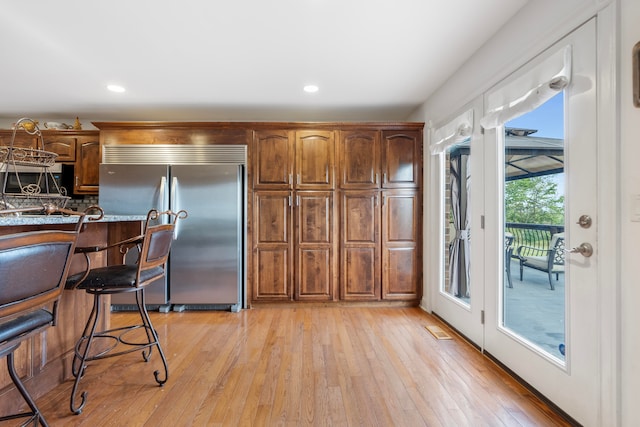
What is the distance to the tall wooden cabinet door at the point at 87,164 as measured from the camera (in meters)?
3.45

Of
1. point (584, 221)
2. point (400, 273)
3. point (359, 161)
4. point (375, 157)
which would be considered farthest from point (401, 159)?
point (584, 221)

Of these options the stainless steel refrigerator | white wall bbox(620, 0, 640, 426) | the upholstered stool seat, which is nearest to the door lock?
white wall bbox(620, 0, 640, 426)

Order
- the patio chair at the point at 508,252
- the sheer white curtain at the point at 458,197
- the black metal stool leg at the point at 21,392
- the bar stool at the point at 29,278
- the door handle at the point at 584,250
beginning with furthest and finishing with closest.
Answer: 1. the sheer white curtain at the point at 458,197
2. the patio chair at the point at 508,252
3. the door handle at the point at 584,250
4. the black metal stool leg at the point at 21,392
5. the bar stool at the point at 29,278

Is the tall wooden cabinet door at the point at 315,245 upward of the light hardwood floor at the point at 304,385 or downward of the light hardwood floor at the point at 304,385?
upward

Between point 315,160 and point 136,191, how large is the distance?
1.97 metres

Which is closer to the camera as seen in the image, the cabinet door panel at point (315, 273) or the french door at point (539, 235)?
the french door at point (539, 235)

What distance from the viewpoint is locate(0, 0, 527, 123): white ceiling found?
1770 mm

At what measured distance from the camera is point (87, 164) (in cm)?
346

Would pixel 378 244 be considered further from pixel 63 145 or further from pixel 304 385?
pixel 63 145

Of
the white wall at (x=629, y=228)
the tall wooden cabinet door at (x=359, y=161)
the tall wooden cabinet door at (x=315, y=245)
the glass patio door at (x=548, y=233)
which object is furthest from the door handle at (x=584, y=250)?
the tall wooden cabinet door at (x=315, y=245)

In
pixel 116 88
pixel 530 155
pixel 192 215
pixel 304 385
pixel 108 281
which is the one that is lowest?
pixel 304 385

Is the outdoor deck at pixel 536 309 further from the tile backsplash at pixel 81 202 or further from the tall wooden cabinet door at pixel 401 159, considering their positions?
the tile backsplash at pixel 81 202

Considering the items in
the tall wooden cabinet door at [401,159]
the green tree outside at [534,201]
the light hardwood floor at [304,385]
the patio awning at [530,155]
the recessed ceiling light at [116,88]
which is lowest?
the light hardwood floor at [304,385]

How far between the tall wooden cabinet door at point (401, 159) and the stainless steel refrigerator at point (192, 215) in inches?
66.0
